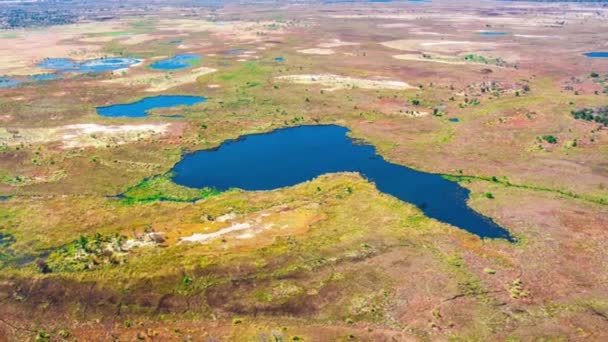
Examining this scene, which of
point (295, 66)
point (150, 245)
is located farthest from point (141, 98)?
point (150, 245)

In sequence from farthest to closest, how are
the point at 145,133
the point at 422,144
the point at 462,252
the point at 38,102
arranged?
1. the point at 38,102
2. the point at 145,133
3. the point at 422,144
4. the point at 462,252

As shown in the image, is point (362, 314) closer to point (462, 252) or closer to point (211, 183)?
point (462, 252)

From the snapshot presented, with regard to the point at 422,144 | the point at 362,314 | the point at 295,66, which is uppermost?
the point at 295,66

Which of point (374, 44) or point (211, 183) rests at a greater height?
point (374, 44)

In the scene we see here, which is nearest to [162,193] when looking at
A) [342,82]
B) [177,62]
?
[342,82]


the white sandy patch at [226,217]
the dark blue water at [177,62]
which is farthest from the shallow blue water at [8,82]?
the white sandy patch at [226,217]

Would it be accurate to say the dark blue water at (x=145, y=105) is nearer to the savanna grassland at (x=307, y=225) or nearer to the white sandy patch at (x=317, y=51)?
the savanna grassland at (x=307, y=225)
